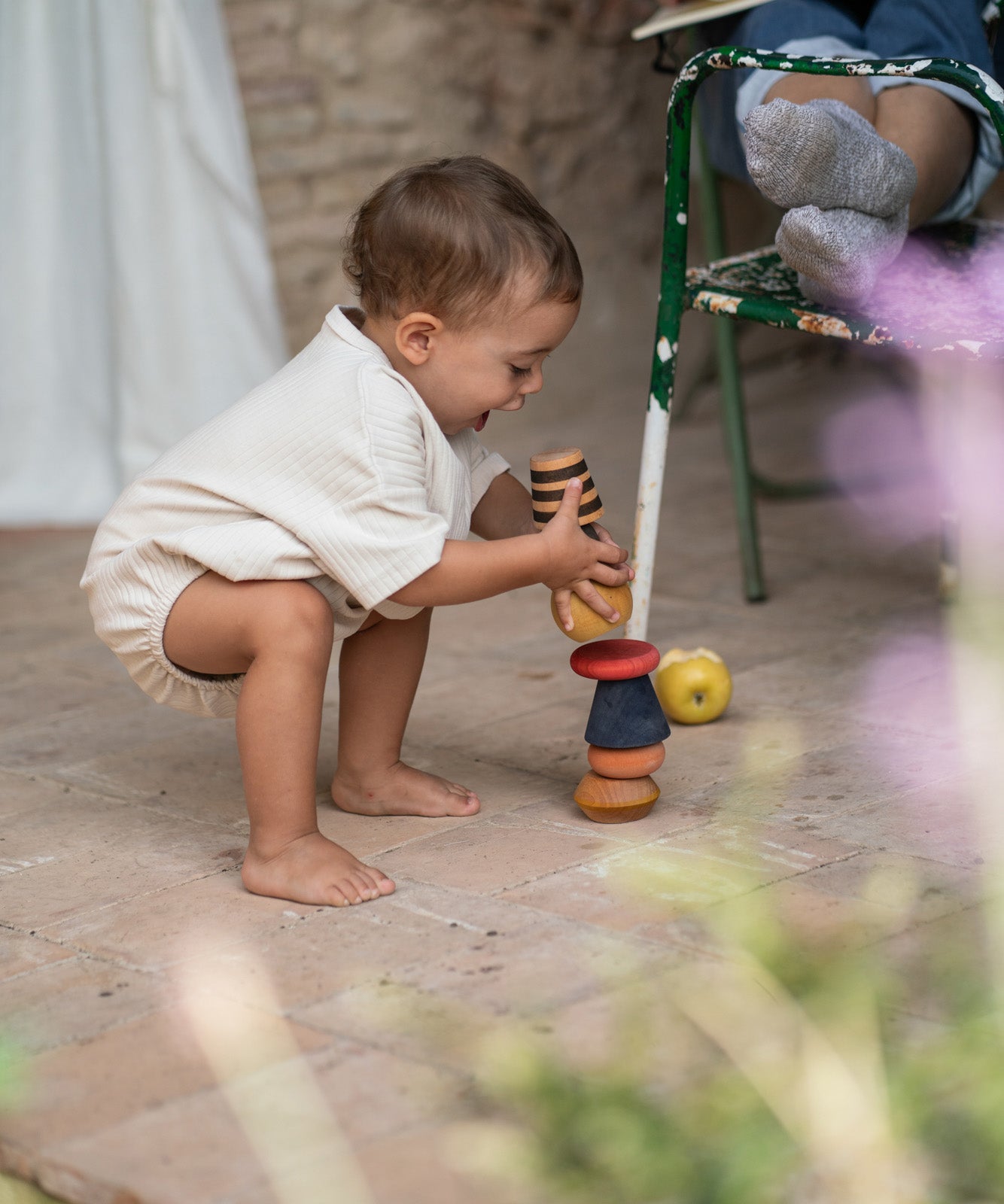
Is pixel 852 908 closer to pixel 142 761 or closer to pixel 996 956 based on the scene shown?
pixel 996 956

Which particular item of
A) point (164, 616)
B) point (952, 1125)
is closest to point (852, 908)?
point (952, 1125)

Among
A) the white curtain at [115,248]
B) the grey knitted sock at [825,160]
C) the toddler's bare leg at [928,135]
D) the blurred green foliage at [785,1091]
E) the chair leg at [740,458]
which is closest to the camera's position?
the blurred green foliage at [785,1091]

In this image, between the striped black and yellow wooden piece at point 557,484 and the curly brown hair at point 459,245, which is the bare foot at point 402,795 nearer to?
the striped black and yellow wooden piece at point 557,484

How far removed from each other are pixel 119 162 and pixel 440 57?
0.98m

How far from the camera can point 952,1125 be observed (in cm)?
103

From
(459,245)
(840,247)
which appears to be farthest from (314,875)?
(840,247)

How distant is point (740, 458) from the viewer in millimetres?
2607

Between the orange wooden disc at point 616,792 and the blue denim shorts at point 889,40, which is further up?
the blue denim shorts at point 889,40

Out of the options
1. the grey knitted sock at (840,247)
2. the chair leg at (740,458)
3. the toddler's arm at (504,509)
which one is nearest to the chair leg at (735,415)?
the chair leg at (740,458)

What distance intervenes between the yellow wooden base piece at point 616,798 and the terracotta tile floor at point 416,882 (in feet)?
0.08

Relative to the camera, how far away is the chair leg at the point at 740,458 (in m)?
2.53

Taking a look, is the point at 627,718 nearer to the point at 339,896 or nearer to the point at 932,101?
the point at 339,896

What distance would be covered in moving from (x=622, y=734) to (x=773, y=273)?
79 centimetres

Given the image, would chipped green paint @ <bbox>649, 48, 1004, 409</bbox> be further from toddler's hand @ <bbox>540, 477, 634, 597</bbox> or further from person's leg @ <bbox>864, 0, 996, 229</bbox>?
toddler's hand @ <bbox>540, 477, 634, 597</bbox>
